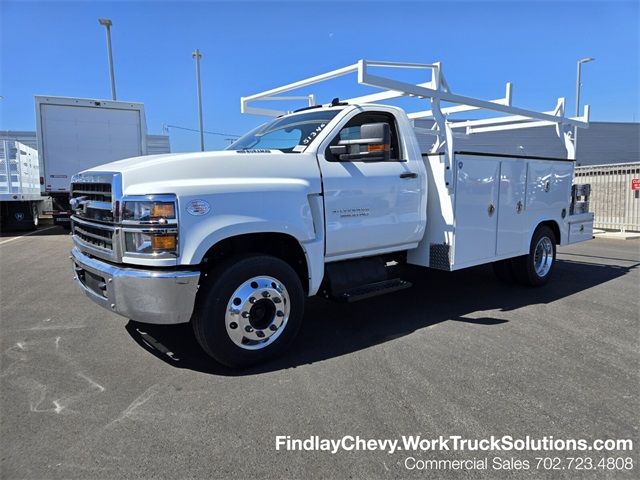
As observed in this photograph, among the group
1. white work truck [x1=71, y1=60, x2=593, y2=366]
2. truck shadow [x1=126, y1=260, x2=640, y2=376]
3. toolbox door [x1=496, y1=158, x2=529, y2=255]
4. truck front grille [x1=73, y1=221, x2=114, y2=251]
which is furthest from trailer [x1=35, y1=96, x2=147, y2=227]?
toolbox door [x1=496, y1=158, x2=529, y2=255]

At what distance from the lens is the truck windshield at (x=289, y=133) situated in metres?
4.41

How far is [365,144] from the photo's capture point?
13.7 feet

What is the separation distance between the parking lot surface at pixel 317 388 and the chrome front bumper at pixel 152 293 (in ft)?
1.85

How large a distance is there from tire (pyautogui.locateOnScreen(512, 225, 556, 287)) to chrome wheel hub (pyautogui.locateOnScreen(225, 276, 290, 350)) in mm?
4028

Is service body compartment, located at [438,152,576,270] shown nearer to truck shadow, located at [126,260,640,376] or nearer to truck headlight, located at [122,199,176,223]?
truck shadow, located at [126,260,640,376]

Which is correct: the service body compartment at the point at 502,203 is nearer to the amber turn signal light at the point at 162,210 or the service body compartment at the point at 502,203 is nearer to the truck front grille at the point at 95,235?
the amber turn signal light at the point at 162,210

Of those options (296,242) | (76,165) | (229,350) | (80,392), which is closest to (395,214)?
(296,242)

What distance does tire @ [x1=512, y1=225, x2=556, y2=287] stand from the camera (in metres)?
6.43

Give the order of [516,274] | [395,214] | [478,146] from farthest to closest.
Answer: [478,146] < [516,274] < [395,214]

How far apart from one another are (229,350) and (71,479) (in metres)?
1.39

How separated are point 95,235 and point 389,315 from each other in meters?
3.17

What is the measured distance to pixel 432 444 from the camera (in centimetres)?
275

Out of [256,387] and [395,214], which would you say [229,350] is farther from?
[395,214]

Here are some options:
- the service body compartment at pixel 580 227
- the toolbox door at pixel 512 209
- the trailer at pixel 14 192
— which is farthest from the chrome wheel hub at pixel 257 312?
the trailer at pixel 14 192
